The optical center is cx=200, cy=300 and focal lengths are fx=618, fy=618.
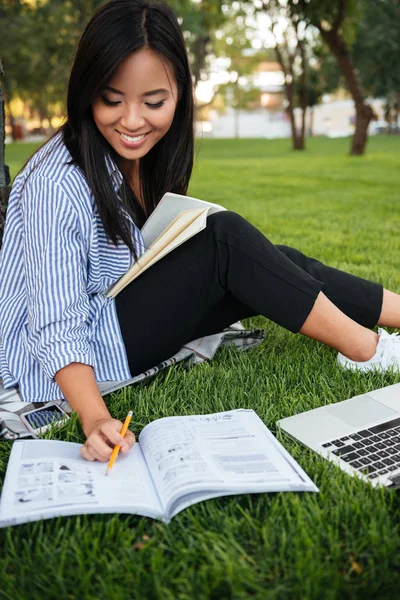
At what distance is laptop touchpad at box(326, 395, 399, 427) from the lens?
1.61 metres

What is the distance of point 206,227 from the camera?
1.74 meters

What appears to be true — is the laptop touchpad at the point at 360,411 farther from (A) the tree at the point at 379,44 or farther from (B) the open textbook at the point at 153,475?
(A) the tree at the point at 379,44

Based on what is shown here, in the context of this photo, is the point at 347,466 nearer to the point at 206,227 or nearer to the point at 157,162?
the point at 206,227

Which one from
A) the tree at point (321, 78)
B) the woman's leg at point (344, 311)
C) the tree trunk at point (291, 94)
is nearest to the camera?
the woman's leg at point (344, 311)

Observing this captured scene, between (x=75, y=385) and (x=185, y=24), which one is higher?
(x=185, y=24)

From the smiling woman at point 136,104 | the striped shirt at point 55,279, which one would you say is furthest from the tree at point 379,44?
the striped shirt at point 55,279

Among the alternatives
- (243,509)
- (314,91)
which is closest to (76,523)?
(243,509)

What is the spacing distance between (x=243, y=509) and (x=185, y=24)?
14336 millimetres

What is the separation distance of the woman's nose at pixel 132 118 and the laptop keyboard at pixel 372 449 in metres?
0.95

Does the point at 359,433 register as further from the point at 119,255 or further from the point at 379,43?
the point at 379,43

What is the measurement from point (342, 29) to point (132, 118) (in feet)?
34.6

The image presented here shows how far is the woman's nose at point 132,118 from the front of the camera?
1.62 meters

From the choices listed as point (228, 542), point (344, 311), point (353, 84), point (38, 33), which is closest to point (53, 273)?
point (228, 542)

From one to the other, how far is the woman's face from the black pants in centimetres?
30
